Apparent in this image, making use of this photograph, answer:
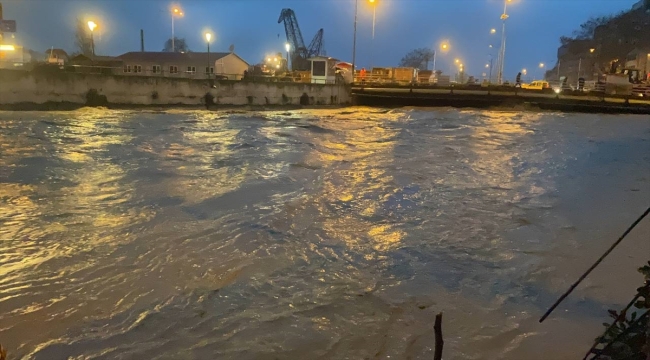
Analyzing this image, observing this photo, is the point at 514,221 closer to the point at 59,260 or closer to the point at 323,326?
the point at 323,326

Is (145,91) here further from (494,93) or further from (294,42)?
(294,42)

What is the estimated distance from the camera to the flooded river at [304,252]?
542cm

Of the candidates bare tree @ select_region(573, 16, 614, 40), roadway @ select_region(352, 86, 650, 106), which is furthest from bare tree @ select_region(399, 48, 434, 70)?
roadway @ select_region(352, 86, 650, 106)

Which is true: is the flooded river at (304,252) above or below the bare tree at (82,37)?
below

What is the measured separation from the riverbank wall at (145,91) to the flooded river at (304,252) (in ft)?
44.2

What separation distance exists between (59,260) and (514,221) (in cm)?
803

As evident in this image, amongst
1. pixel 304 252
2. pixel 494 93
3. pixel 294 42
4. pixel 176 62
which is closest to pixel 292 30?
pixel 294 42

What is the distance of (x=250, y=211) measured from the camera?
10195 mm

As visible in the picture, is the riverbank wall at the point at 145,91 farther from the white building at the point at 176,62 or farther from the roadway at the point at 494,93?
the white building at the point at 176,62

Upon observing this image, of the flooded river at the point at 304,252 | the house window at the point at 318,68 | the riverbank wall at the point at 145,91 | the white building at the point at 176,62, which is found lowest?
the flooded river at the point at 304,252

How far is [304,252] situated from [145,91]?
29646 mm

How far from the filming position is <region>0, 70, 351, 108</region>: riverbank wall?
29188 millimetres

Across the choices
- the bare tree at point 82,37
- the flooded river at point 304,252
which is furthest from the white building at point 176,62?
the flooded river at point 304,252

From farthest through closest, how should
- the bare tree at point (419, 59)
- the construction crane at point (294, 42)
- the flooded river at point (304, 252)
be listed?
the bare tree at point (419, 59) → the construction crane at point (294, 42) → the flooded river at point (304, 252)
